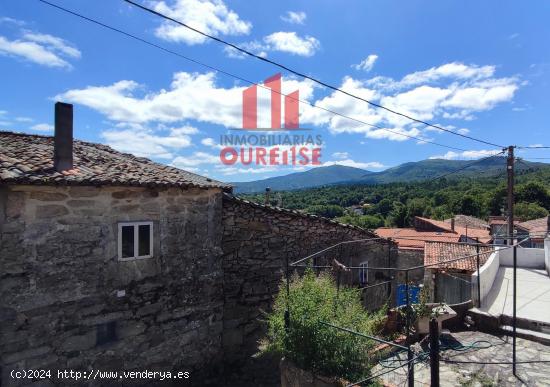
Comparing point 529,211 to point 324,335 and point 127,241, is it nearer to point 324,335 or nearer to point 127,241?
point 324,335

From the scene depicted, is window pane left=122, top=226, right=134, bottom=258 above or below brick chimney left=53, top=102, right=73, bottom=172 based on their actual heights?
below

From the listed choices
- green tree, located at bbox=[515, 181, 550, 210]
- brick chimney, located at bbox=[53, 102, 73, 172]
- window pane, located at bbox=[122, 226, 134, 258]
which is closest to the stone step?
window pane, located at bbox=[122, 226, 134, 258]

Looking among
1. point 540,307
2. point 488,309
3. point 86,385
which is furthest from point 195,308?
point 540,307

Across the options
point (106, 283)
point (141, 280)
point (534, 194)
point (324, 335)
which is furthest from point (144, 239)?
point (534, 194)

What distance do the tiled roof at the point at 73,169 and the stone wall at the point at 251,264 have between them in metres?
1.03

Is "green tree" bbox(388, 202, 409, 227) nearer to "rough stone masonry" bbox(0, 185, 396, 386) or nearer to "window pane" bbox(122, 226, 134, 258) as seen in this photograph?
"rough stone masonry" bbox(0, 185, 396, 386)

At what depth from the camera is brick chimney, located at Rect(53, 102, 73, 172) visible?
6316 millimetres

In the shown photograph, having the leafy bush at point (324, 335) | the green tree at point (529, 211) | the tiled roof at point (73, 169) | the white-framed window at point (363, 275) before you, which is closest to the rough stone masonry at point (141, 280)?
the tiled roof at point (73, 169)

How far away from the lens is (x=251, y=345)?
874 cm

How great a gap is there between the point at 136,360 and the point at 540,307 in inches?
358

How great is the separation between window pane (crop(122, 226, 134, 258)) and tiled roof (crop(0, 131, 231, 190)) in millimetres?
938

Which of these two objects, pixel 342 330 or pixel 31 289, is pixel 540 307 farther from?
pixel 31 289

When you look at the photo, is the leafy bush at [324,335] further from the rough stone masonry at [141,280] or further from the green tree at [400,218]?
the green tree at [400,218]

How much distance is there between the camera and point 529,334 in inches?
270
